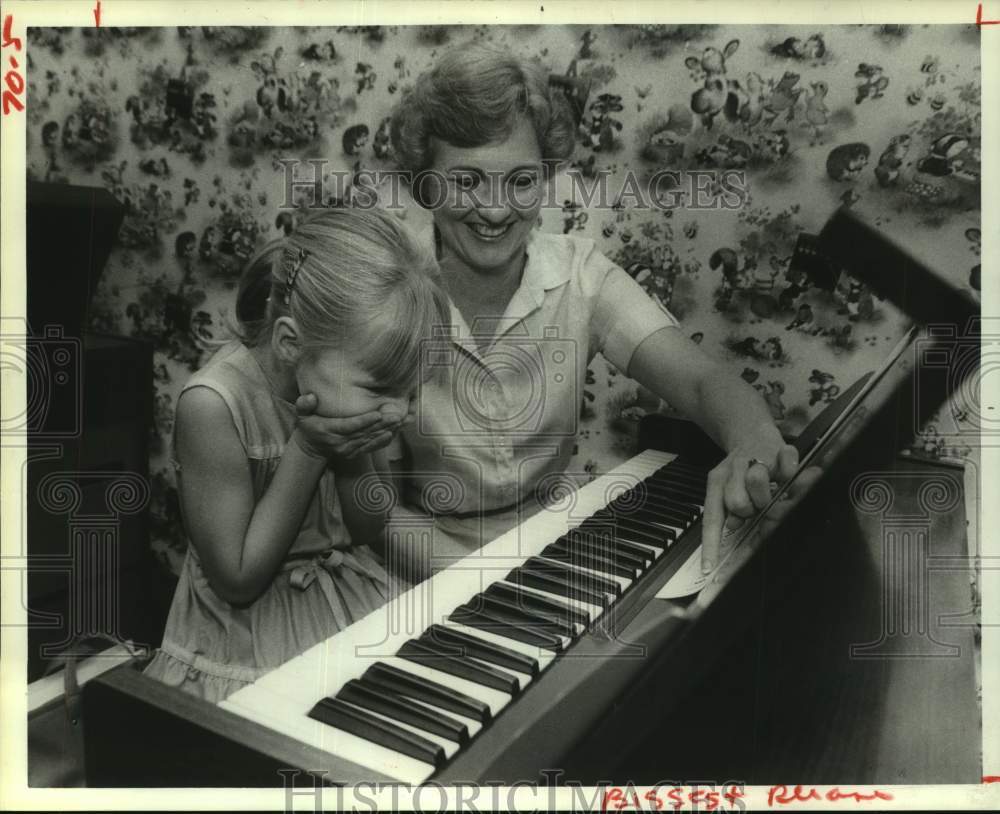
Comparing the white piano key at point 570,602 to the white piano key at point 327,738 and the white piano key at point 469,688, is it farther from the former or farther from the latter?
the white piano key at point 327,738

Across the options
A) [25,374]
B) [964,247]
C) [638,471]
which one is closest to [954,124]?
[964,247]

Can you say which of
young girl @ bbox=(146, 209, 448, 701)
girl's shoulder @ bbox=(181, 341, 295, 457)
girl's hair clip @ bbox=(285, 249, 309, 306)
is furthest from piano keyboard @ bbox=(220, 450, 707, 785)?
girl's hair clip @ bbox=(285, 249, 309, 306)

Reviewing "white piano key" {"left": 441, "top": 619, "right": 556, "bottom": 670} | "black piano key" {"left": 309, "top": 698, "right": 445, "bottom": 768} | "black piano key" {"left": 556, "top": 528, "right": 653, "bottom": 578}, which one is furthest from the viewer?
"black piano key" {"left": 556, "top": 528, "right": 653, "bottom": 578}

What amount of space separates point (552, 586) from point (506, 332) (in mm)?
546

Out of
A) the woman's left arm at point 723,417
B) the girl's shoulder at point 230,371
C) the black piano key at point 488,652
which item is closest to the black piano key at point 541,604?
the black piano key at point 488,652

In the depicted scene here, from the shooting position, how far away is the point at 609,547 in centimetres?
184

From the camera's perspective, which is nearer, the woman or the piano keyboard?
the piano keyboard

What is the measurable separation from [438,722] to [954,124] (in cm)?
167

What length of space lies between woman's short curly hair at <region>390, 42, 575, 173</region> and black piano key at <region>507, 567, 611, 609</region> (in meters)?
0.87

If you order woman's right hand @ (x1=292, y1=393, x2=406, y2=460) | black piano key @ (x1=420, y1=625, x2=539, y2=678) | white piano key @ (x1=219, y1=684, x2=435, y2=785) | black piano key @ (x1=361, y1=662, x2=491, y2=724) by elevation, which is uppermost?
woman's right hand @ (x1=292, y1=393, x2=406, y2=460)

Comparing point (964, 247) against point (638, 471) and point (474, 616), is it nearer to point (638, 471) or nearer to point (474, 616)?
point (638, 471)

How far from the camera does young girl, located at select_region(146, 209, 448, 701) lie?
74.6 inches

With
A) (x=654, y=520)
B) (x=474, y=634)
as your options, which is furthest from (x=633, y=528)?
(x=474, y=634)

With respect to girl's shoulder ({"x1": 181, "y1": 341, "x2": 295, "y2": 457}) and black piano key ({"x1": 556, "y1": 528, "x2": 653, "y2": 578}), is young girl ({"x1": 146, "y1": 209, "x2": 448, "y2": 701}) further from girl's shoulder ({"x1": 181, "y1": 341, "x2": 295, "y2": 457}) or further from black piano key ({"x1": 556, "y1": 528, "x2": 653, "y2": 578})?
black piano key ({"x1": 556, "y1": 528, "x2": 653, "y2": 578})
